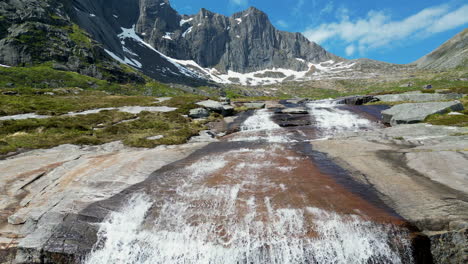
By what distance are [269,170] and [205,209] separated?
5599mm

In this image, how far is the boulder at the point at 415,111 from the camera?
27.6 meters

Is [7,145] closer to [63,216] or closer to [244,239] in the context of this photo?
[63,216]

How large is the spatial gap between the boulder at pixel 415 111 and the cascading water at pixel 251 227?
2277 cm

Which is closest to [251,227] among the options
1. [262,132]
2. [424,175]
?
[424,175]

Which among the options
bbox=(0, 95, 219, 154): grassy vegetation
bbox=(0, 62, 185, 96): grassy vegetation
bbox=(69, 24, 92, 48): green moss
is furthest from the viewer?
bbox=(69, 24, 92, 48): green moss

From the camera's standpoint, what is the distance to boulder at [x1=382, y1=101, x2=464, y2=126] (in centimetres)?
2756

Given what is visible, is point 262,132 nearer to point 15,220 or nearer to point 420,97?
point 15,220

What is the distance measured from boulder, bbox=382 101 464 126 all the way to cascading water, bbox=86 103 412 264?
22.8 metres

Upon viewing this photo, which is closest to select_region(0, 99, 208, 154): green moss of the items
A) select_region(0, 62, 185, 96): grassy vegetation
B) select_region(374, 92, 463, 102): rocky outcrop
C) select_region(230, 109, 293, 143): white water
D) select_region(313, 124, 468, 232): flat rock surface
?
select_region(230, 109, 293, 143): white water

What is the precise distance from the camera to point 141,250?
29.5ft

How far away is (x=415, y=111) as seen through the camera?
95.4 ft

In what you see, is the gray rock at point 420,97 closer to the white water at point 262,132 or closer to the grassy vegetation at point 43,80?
the white water at point 262,132

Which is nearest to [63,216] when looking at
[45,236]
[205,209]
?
[45,236]

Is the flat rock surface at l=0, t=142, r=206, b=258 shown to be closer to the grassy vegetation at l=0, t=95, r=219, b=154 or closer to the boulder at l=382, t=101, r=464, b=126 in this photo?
the grassy vegetation at l=0, t=95, r=219, b=154
